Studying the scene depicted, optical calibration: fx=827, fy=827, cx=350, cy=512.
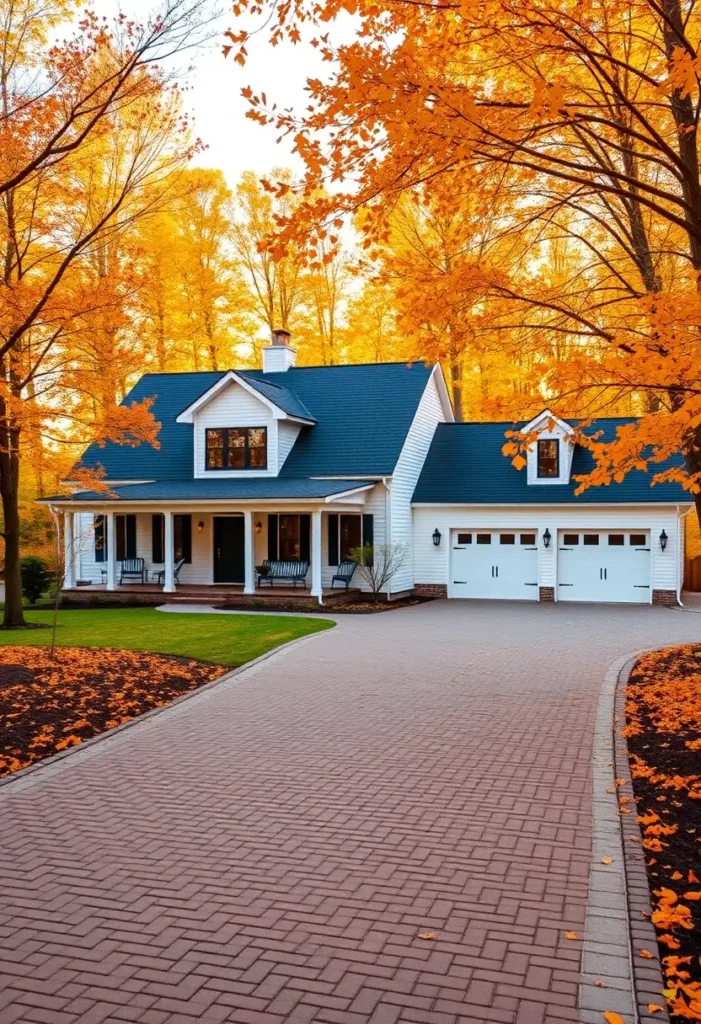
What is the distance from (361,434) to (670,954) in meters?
21.6

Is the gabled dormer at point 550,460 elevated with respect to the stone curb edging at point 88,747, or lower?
elevated

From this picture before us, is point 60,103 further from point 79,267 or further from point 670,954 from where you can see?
point 670,954

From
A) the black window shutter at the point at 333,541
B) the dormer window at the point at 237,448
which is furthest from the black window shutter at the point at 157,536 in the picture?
the black window shutter at the point at 333,541

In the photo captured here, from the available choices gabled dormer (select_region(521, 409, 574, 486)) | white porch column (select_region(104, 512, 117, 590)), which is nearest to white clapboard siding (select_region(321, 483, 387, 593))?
gabled dormer (select_region(521, 409, 574, 486))

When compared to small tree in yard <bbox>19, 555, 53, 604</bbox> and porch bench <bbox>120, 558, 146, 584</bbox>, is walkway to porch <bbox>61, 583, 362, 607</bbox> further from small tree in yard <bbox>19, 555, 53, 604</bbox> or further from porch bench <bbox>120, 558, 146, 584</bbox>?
small tree in yard <bbox>19, 555, 53, 604</bbox>

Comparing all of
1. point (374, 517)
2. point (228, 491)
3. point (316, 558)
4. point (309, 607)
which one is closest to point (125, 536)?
point (228, 491)

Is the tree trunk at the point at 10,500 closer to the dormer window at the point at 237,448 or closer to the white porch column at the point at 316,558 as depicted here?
the white porch column at the point at 316,558

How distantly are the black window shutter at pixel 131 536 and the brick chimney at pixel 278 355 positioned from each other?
23.1ft

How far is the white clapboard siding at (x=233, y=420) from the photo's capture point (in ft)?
81.7

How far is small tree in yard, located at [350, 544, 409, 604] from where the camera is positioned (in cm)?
2322

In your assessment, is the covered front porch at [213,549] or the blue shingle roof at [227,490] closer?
the blue shingle roof at [227,490]

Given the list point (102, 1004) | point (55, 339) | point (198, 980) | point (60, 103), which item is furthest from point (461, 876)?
point (55, 339)

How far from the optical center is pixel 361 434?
2536cm

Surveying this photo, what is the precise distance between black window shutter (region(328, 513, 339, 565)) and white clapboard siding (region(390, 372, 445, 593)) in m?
1.77
